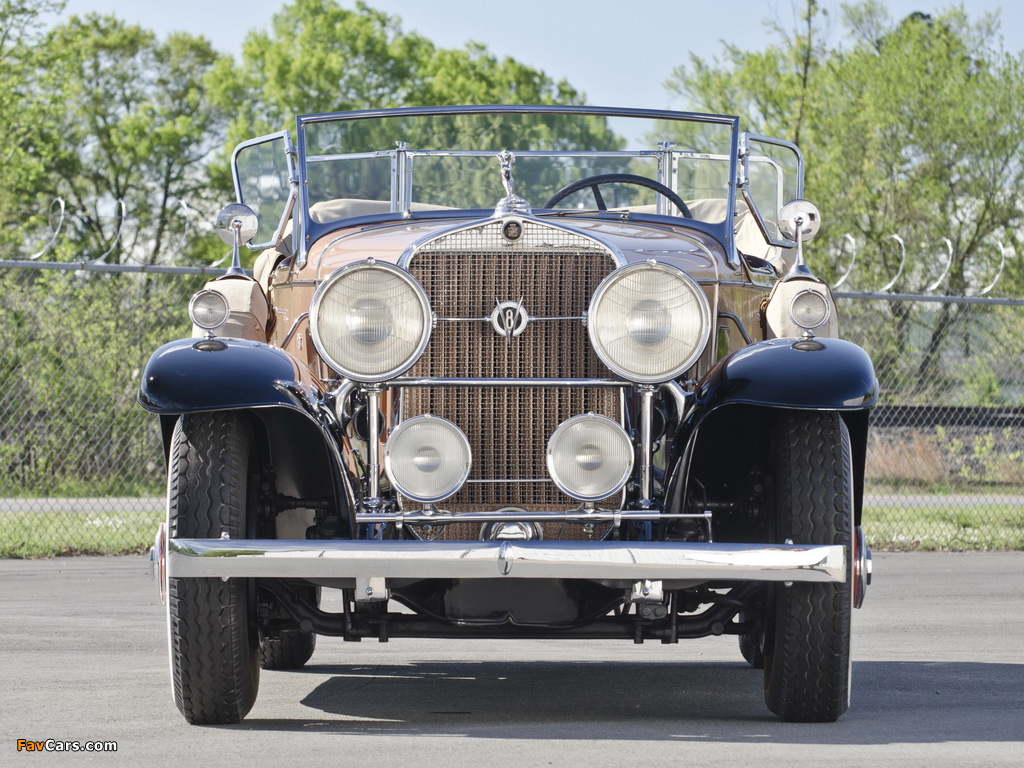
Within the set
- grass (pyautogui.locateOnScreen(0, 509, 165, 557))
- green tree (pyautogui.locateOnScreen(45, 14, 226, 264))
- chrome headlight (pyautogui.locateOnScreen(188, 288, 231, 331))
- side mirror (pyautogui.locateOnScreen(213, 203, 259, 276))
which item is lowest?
grass (pyautogui.locateOnScreen(0, 509, 165, 557))

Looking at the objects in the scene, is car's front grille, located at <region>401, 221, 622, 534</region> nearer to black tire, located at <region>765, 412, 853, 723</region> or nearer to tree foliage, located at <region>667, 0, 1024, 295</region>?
black tire, located at <region>765, 412, 853, 723</region>

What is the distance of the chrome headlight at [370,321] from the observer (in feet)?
13.9

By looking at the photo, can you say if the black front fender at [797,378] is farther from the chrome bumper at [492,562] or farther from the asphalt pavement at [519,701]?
the asphalt pavement at [519,701]

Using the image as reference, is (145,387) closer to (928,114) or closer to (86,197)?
(928,114)

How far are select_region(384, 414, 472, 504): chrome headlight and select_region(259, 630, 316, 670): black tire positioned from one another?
158cm

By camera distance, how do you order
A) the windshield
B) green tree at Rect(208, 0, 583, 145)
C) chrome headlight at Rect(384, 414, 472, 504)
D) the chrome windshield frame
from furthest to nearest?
green tree at Rect(208, 0, 583, 145)
the windshield
the chrome windshield frame
chrome headlight at Rect(384, 414, 472, 504)

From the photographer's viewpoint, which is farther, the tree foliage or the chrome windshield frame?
the tree foliage

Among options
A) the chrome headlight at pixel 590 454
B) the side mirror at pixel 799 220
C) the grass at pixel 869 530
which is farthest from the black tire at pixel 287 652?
the grass at pixel 869 530

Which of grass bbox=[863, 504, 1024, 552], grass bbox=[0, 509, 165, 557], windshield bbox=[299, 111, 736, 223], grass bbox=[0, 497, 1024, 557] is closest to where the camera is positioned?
windshield bbox=[299, 111, 736, 223]

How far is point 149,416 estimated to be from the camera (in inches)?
432

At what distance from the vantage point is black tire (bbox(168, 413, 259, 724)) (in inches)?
157

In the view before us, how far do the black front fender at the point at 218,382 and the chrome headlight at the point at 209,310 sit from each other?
1.36 ft

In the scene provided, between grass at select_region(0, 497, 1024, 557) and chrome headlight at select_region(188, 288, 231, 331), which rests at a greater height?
chrome headlight at select_region(188, 288, 231, 331)

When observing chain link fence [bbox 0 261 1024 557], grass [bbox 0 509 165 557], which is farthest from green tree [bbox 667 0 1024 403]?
grass [bbox 0 509 165 557]
